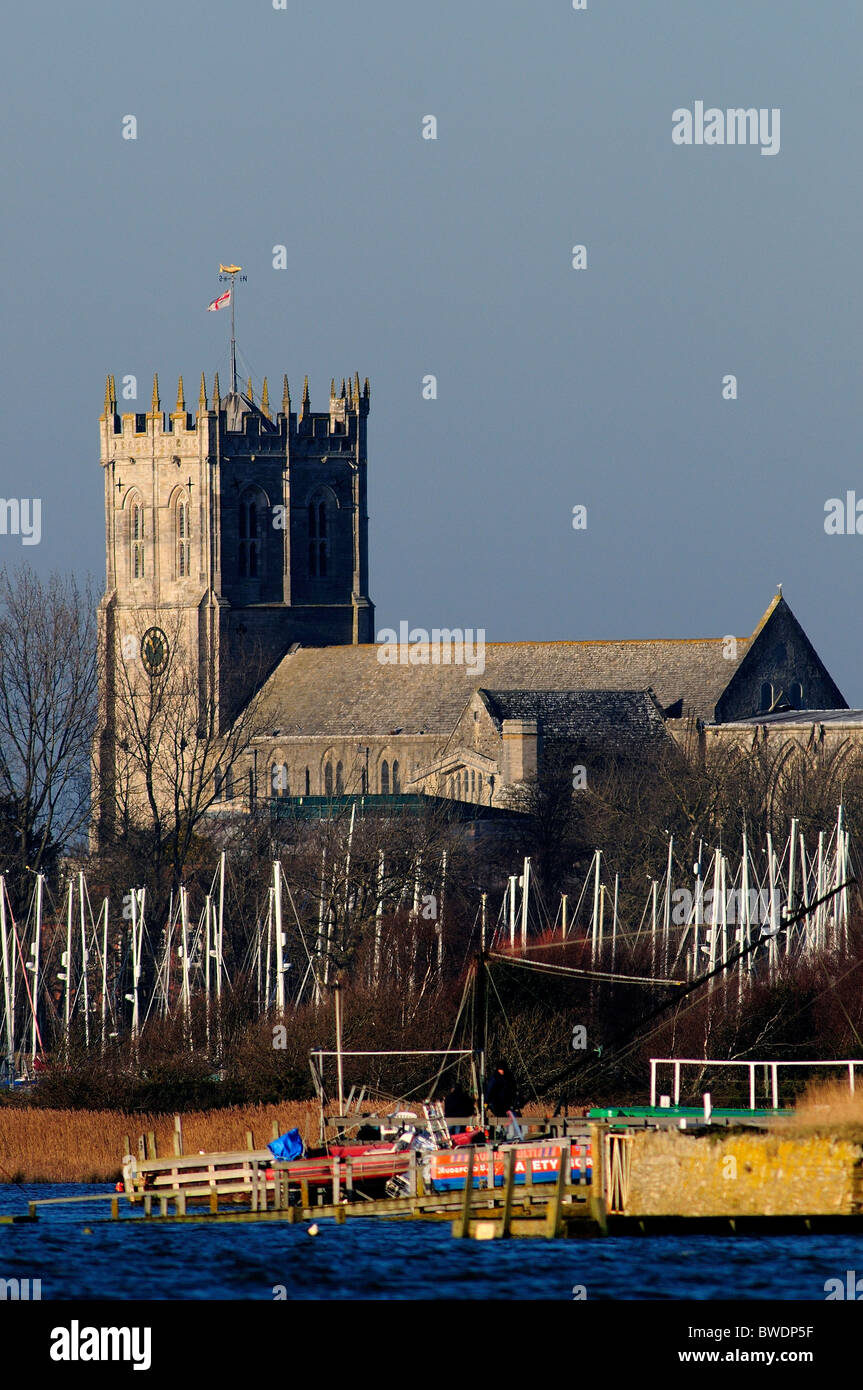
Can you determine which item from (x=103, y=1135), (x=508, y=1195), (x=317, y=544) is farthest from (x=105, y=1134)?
(x=317, y=544)

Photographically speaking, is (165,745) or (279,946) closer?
(279,946)

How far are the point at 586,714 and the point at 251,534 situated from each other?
26811 millimetres

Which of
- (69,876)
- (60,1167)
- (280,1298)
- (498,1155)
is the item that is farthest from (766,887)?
(280,1298)

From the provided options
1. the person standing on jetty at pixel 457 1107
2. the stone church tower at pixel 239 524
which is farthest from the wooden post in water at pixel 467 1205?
the stone church tower at pixel 239 524

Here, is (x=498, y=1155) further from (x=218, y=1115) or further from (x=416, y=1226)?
(x=218, y=1115)

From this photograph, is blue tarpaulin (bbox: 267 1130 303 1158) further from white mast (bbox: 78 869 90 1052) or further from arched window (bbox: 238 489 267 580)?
arched window (bbox: 238 489 267 580)

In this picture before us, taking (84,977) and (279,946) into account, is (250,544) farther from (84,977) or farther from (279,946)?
(279,946)

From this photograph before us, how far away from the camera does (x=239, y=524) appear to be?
13650 cm

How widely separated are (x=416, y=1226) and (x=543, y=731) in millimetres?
69658

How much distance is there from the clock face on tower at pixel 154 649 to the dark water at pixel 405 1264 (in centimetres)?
8095

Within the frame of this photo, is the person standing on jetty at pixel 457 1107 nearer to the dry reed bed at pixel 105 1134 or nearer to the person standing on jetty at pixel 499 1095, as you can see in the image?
the person standing on jetty at pixel 499 1095
